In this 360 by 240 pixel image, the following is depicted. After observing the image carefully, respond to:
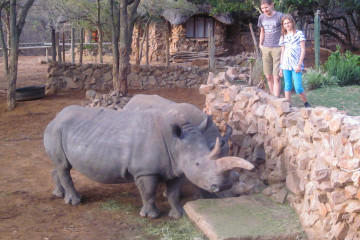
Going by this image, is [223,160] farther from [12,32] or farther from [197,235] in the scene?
[12,32]

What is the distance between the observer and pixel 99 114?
5.55 metres

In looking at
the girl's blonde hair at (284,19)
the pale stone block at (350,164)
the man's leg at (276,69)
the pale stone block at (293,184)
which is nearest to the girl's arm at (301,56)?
the girl's blonde hair at (284,19)

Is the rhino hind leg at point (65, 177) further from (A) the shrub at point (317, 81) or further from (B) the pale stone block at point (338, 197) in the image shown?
(A) the shrub at point (317, 81)

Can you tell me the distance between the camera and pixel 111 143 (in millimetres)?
5152

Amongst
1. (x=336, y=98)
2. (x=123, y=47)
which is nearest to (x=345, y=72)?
(x=336, y=98)

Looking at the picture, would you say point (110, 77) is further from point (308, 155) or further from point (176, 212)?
point (308, 155)

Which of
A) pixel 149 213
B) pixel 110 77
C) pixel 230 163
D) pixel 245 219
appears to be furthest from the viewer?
pixel 110 77

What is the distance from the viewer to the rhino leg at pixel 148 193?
500 cm

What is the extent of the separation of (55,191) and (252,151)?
8.45 feet

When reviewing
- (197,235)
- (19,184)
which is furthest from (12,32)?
(197,235)

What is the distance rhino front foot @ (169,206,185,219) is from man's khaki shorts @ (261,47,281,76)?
293cm

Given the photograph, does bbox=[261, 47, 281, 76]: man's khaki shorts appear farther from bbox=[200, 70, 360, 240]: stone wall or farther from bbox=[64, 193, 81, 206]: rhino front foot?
bbox=[64, 193, 81, 206]: rhino front foot

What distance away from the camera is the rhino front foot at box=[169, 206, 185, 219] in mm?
5164

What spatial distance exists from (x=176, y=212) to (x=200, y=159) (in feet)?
3.02
